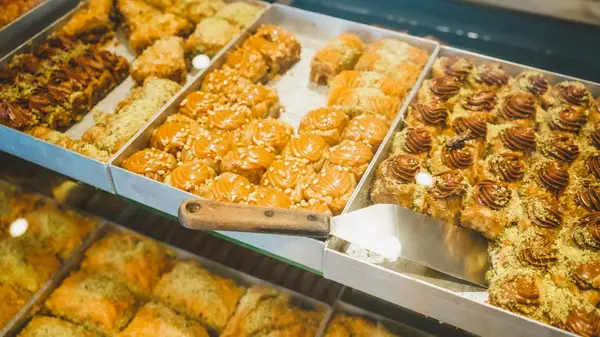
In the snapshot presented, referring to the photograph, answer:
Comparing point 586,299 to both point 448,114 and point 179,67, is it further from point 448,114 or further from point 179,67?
point 179,67

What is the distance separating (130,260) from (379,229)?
6.51 feet

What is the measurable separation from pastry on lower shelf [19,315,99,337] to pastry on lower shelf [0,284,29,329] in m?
0.13

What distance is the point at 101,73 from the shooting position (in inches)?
152

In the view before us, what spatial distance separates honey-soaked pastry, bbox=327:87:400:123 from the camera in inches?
134

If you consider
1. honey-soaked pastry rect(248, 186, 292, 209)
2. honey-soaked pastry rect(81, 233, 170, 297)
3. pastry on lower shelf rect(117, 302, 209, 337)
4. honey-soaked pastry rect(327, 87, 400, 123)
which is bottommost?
pastry on lower shelf rect(117, 302, 209, 337)

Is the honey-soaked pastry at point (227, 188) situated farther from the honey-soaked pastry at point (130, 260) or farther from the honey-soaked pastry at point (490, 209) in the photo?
the honey-soaked pastry at point (490, 209)

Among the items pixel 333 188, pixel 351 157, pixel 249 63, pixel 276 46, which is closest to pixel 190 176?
pixel 333 188

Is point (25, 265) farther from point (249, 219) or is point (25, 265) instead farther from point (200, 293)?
point (249, 219)

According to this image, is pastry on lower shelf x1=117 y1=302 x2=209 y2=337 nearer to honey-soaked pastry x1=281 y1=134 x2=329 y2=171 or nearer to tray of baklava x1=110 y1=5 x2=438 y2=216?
tray of baklava x1=110 y1=5 x2=438 y2=216

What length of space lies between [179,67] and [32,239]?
5.43 ft

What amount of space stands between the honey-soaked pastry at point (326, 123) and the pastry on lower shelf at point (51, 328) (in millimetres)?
1930

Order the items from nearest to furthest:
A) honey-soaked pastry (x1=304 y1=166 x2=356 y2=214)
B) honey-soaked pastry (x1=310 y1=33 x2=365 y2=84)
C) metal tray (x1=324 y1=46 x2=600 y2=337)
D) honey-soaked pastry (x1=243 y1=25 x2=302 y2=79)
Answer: metal tray (x1=324 y1=46 x2=600 y2=337), honey-soaked pastry (x1=304 y1=166 x2=356 y2=214), honey-soaked pastry (x1=310 y1=33 x2=365 y2=84), honey-soaked pastry (x1=243 y1=25 x2=302 y2=79)

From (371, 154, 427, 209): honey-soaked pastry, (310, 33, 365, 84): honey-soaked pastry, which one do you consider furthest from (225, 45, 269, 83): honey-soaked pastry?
(371, 154, 427, 209): honey-soaked pastry

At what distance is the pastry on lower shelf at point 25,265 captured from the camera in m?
3.56
